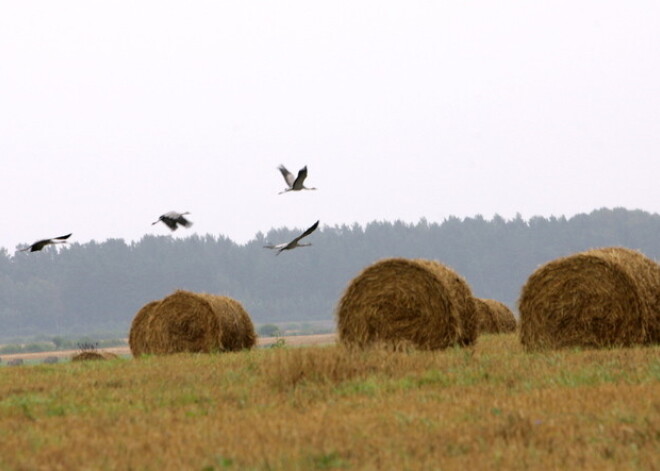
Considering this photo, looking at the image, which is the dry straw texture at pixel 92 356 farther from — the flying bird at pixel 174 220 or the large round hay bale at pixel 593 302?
the large round hay bale at pixel 593 302

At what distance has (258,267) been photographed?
176000mm

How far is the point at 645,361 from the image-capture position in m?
13.3

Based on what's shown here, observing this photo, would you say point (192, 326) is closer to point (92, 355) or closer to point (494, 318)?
point (92, 355)

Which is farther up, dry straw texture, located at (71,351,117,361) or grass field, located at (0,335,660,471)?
dry straw texture, located at (71,351,117,361)

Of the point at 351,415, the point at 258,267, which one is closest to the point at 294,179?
the point at 351,415

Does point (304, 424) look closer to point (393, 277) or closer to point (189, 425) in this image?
point (189, 425)

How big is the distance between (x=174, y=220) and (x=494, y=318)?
11.8 m

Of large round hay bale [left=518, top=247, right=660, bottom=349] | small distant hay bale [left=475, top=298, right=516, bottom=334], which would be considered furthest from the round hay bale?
large round hay bale [left=518, top=247, right=660, bottom=349]

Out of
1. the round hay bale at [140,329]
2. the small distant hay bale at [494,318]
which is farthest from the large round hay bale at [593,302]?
the round hay bale at [140,329]

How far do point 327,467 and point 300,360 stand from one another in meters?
4.86

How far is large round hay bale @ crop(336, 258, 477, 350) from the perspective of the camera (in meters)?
18.0

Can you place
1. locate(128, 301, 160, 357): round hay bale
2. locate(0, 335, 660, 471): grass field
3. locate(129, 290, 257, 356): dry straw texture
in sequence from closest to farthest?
locate(0, 335, 660, 471): grass field, locate(129, 290, 257, 356): dry straw texture, locate(128, 301, 160, 357): round hay bale

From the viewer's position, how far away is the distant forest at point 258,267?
159000 mm

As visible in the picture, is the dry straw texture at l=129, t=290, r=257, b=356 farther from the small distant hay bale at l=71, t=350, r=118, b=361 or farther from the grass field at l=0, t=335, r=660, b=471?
the grass field at l=0, t=335, r=660, b=471
